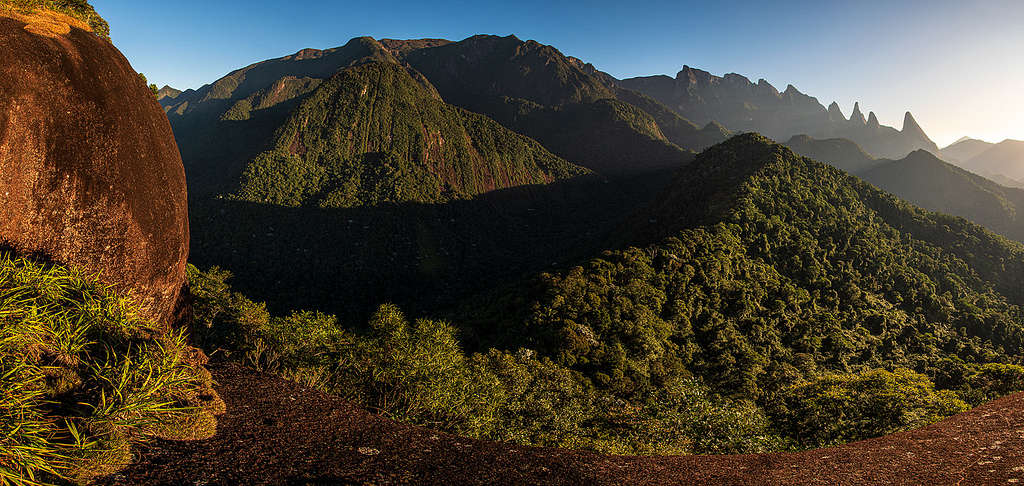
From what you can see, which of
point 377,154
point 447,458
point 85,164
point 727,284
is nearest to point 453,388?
point 447,458

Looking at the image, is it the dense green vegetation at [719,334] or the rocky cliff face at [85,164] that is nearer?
the rocky cliff face at [85,164]

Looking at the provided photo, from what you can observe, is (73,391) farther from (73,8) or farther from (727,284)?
(727,284)

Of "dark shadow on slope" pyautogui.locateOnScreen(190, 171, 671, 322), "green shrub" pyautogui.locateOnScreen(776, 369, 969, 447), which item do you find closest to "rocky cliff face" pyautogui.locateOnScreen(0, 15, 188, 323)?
"green shrub" pyautogui.locateOnScreen(776, 369, 969, 447)

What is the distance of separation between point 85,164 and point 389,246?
110822mm

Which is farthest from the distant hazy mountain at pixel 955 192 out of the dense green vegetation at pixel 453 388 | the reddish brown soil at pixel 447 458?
the reddish brown soil at pixel 447 458

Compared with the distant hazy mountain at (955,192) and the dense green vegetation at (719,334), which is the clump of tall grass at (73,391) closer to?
the dense green vegetation at (719,334)

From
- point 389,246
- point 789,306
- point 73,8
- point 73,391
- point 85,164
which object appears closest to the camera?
point 73,391

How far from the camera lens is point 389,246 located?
4700 inches

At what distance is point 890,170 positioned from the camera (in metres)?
170

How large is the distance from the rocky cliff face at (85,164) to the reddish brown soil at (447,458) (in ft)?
21.5

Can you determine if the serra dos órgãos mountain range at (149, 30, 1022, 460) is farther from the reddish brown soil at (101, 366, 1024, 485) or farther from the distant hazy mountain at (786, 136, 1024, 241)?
the distant hazy mountain at (786, 136, 1024, 241)

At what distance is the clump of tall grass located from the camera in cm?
412

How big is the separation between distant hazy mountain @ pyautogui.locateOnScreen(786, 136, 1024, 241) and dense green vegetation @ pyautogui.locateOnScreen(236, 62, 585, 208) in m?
139

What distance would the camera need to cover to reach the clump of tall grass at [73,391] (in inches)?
162
